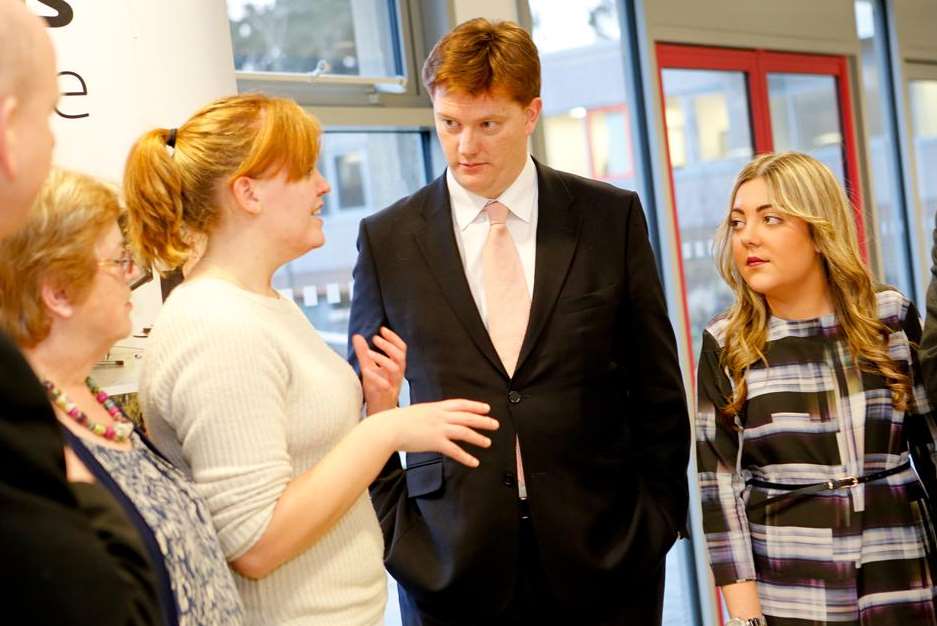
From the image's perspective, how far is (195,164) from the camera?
Answer: 160 cm

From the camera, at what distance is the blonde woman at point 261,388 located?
148cm

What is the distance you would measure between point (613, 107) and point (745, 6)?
988mm

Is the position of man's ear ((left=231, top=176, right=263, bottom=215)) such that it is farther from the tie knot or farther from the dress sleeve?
the dress sleeve

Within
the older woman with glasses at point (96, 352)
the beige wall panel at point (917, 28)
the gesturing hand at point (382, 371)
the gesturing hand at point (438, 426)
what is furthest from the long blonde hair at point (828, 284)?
the beige wall panel at point (917, 28)

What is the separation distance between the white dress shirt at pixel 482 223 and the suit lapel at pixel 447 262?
0.09ft

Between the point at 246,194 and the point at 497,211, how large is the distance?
0.88 meters

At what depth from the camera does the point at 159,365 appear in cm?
153

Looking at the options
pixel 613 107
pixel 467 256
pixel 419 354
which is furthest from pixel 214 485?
pixel 613 107

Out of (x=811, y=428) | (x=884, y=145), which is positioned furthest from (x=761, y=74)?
(x=811, y=428)

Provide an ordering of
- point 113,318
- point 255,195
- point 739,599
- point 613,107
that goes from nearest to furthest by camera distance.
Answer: point 113,318, point 255,195, point 739,599, point 613,107

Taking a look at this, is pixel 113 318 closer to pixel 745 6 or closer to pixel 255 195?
pixel 255 195

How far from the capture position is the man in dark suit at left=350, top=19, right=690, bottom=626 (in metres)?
2.24

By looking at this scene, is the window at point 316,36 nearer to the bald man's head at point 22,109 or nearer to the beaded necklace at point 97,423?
the beaded necklace at point 97,423

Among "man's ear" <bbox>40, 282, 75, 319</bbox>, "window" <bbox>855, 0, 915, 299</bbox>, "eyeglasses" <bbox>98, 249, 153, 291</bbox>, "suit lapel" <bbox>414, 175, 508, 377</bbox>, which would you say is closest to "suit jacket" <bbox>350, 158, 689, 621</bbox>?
"suit lapel" <bbox>414, 175, 508, 377</bbox>
